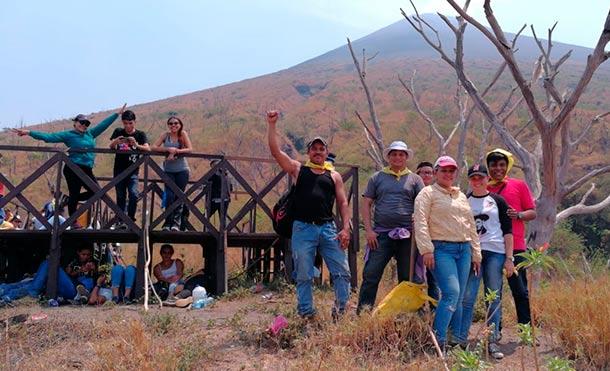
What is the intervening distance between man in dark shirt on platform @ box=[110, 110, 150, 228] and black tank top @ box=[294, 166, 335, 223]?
324cm

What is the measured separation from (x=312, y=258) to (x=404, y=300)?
35.0 inches

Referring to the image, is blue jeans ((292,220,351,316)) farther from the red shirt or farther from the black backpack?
the red shirt

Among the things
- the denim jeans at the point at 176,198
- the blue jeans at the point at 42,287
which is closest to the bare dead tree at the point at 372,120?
the denim jeans at the point at 176,198

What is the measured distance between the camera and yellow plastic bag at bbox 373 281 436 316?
5.24 meters

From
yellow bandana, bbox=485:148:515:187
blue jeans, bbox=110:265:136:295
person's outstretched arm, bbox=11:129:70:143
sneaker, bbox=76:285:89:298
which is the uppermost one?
person's outstretched arm, bbox=11:129:70:143

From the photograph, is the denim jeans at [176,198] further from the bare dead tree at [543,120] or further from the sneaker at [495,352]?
the sneaker at [495,352]

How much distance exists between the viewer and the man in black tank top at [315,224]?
17.8 ft

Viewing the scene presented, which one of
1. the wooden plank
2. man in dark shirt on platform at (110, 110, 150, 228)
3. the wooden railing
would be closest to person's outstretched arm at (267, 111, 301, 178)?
the wooden railing

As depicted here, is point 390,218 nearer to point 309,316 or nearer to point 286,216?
point 286,216

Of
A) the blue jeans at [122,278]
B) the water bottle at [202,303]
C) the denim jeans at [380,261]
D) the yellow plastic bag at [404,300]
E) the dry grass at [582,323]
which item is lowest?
the water bottle at [202,303]

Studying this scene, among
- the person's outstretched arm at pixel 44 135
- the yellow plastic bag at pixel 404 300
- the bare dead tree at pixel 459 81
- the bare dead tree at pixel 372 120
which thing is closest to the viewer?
the yellow plastic bag at pixel 404 300

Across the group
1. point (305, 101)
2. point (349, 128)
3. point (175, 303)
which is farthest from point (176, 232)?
point (305, 101)

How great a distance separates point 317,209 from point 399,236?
0.78 metres

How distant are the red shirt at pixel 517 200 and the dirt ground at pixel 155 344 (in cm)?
101
